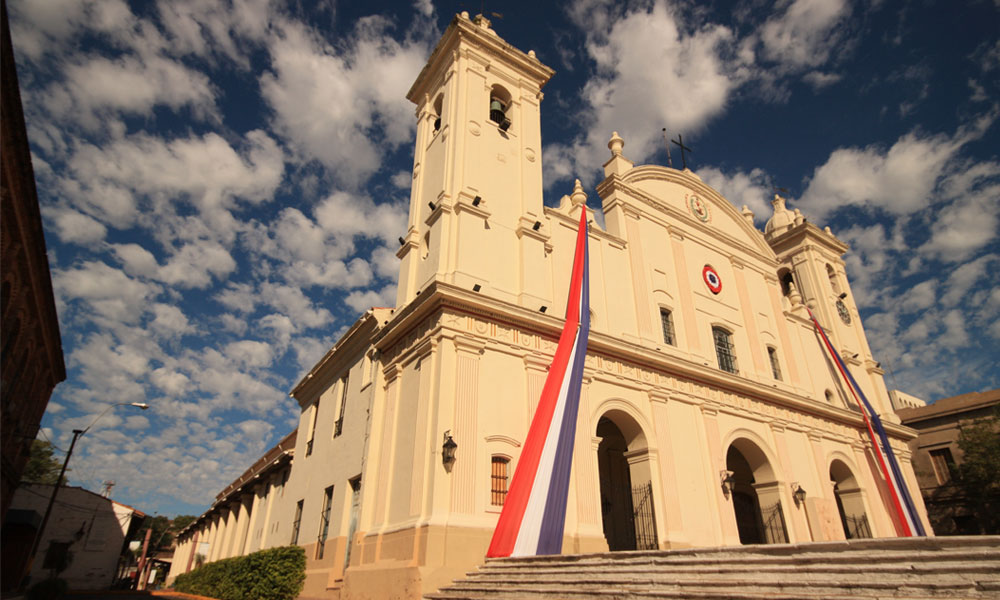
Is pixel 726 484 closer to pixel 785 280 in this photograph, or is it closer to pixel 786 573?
pixel 786 573

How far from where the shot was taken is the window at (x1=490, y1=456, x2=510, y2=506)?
12.4 metres

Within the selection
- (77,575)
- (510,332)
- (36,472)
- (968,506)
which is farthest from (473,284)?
(36,472)

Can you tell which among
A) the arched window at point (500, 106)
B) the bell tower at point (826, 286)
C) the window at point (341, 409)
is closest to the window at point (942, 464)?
the bell tower at point (826, 286)

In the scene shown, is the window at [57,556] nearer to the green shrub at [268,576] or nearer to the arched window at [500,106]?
the green shrub at [268,576]

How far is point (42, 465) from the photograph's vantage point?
4206cm

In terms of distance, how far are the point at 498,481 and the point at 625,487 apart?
8113 millimetres

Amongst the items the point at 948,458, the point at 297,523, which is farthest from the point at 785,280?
the point at 297,523

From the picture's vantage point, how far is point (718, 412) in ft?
58.9

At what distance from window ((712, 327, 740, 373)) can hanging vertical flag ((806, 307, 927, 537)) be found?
20.4ft

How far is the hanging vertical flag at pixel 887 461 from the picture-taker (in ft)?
65.8

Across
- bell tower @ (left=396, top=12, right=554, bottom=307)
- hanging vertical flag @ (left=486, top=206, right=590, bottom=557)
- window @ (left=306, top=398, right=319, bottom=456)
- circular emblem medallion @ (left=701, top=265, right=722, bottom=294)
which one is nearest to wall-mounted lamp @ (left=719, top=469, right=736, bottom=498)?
hanging vertical flag @ (left=486, top=206, right=590, bottom=557)

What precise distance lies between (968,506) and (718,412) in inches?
707

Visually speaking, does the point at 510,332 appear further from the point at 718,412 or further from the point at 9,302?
the point at 9,302

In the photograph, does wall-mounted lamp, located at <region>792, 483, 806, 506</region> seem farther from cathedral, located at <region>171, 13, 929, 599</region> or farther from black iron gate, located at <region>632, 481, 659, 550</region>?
black iron gate, located at <region>632, 481, 659, 550</region>
